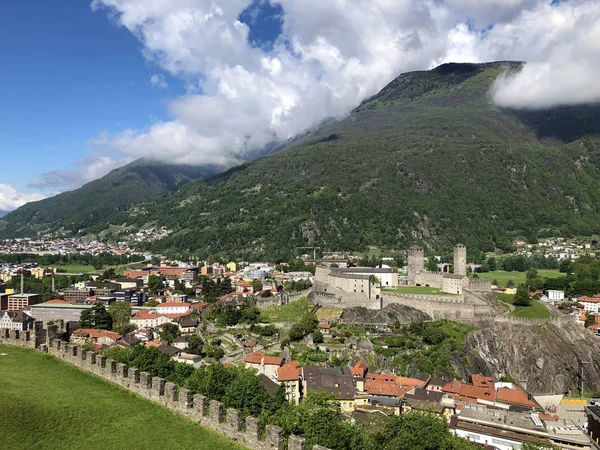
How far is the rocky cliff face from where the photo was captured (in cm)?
6381

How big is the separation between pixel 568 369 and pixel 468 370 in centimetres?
1624

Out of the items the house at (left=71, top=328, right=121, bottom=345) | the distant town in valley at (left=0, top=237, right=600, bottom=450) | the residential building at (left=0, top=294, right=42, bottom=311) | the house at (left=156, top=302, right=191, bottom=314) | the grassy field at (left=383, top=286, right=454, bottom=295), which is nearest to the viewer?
the distant town in valley at (left=0, top=237, right=600, bottom=450)

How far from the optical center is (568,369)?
66438 mm

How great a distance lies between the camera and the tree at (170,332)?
64.7 metres

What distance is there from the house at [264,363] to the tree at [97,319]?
3146cm

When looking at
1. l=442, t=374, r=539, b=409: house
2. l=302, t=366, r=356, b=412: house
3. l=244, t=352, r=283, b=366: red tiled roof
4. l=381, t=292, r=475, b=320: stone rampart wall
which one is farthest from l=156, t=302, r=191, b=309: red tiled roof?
l=442, t=374, r=539, b=409: house

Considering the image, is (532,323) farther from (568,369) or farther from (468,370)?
(468,370)

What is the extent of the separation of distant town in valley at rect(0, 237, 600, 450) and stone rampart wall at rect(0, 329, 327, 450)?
0.45 m

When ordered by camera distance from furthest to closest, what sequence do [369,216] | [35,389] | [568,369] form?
→ [369,216]
[568,369]
[35,389]

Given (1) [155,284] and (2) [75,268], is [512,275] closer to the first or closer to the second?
(1) [155,284]

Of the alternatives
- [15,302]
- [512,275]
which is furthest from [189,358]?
[512,275]

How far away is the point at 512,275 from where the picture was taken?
5128 inches

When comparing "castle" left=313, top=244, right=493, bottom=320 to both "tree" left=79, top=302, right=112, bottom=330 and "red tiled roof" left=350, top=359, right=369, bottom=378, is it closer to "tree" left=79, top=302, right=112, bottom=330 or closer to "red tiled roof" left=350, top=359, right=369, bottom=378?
"red tiled roof" left=350, top=359, right=369, bottom=378

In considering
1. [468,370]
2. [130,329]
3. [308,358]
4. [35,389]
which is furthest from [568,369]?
[35,389]
